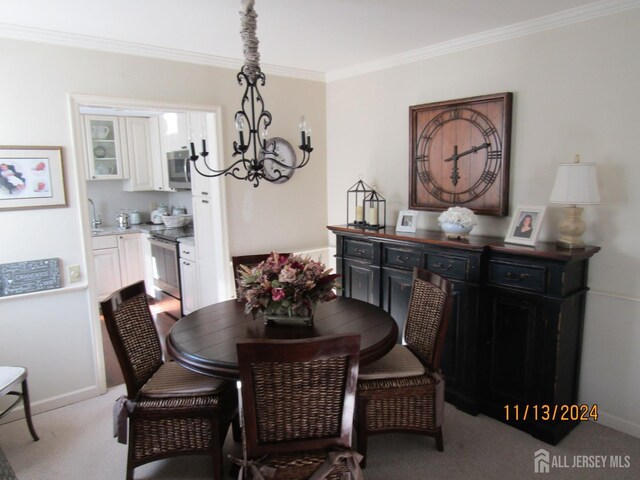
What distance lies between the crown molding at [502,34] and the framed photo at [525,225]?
3.69ft

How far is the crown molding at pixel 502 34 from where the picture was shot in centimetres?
242

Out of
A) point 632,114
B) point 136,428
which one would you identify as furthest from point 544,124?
point 136,428

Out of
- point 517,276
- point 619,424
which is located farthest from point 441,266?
point 619,424

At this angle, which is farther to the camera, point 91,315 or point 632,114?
point 91,315

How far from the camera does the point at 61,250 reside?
2979 mm

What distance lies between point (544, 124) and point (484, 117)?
39cm

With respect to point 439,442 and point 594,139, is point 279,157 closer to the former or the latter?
point 594,139

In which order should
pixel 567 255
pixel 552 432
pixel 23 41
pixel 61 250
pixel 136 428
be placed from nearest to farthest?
pixel 136 428, pixel 567 255, pixel 552 432, pixel 23 41, pixel 61 250

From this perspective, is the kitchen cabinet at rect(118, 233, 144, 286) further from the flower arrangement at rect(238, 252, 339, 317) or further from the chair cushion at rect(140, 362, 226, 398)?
the flower arrangement at rect(238, 252, 339, 317)

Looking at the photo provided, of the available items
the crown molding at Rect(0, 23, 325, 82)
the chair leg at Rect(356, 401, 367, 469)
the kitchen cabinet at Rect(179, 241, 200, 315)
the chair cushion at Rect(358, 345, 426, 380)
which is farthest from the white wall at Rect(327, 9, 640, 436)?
the kitchen cabinet at Rect(179, 241, 200, 315)

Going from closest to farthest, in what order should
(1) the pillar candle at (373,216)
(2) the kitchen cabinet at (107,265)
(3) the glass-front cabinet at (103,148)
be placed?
(1) the pillar candle at (373,216) < (2) the kitchen cabinet at (107,265) < (3) the glass-front cabinet at (103,148)

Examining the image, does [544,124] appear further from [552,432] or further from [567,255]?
[552,432]

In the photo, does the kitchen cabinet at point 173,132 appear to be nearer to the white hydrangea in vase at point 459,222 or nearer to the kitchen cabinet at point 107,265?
the kitchen cabinet at point 107,265

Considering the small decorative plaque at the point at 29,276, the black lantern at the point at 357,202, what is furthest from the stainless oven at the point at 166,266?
the black lantern at the point at 357,202
